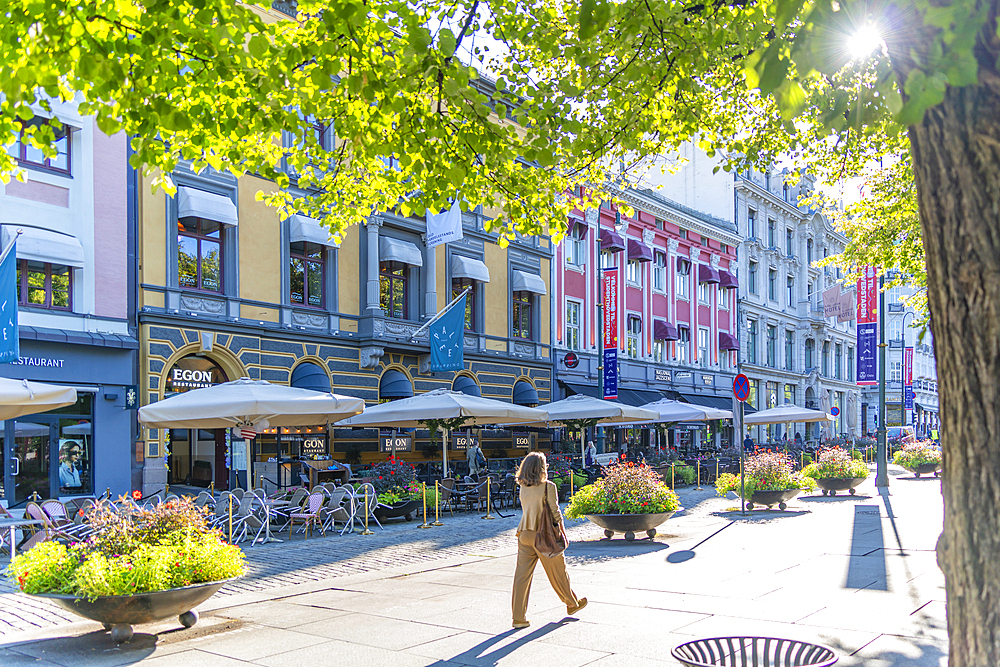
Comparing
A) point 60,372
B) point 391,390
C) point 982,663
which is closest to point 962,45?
point 982,663

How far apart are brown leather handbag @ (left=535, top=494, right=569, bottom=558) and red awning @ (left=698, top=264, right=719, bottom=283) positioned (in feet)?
132

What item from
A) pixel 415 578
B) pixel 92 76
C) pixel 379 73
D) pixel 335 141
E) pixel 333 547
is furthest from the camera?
pixel 335 141

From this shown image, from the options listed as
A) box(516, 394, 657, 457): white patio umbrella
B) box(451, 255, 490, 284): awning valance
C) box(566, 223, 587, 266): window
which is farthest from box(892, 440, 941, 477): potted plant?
box(451, 255, 490, 284): awning valance

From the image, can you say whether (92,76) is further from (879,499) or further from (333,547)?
(879,499)

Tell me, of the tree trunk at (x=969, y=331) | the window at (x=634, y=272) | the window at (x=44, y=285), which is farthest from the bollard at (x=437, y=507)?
the window at (x=634, y=272)

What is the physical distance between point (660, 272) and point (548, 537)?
1457 inches

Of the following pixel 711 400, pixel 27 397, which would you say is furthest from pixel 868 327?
pixel 27 397

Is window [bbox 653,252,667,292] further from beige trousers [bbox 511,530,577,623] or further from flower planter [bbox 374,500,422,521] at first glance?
beige trousers [bbox 511,530,577,623]

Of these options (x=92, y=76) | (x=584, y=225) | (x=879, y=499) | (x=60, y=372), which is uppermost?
(x=584, y=225)

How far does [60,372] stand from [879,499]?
18494mm

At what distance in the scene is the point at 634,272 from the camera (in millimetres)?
42500

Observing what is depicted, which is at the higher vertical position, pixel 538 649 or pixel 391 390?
pixel 391 390

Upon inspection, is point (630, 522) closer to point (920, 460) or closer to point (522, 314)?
point (920, 460)

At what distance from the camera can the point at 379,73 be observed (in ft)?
27.3
